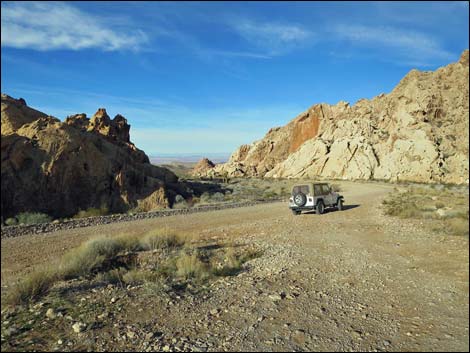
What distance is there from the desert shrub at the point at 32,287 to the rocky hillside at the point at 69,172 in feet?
6.39

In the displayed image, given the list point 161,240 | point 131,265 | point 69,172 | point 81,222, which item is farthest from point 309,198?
point 131,265

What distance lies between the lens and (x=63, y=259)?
8531mm

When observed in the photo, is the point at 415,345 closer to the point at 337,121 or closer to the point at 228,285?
the point at 228,285

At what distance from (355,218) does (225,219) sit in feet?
22.1

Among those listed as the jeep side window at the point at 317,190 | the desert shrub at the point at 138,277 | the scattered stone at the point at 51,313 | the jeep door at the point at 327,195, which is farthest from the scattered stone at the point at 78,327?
the jeep door at the point at 327,195

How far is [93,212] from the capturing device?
62.5 feet

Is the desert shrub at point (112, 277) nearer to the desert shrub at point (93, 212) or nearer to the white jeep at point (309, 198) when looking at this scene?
the desert shrub at point (93, 212)

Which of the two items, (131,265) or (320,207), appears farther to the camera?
(320,207)

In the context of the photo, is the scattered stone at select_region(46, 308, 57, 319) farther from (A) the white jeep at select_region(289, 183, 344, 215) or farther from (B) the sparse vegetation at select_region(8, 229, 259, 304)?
(A) the white jeep at select_region(289, 183, 344, 215)

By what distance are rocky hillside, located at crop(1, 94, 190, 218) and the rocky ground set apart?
90.6 inches

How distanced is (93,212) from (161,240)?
344 inches

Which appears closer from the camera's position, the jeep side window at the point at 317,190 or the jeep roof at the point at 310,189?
the jeep roof at the point at 310,189

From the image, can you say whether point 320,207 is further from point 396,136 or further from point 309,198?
point 396,136

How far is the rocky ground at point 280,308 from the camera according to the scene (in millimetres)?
5109
